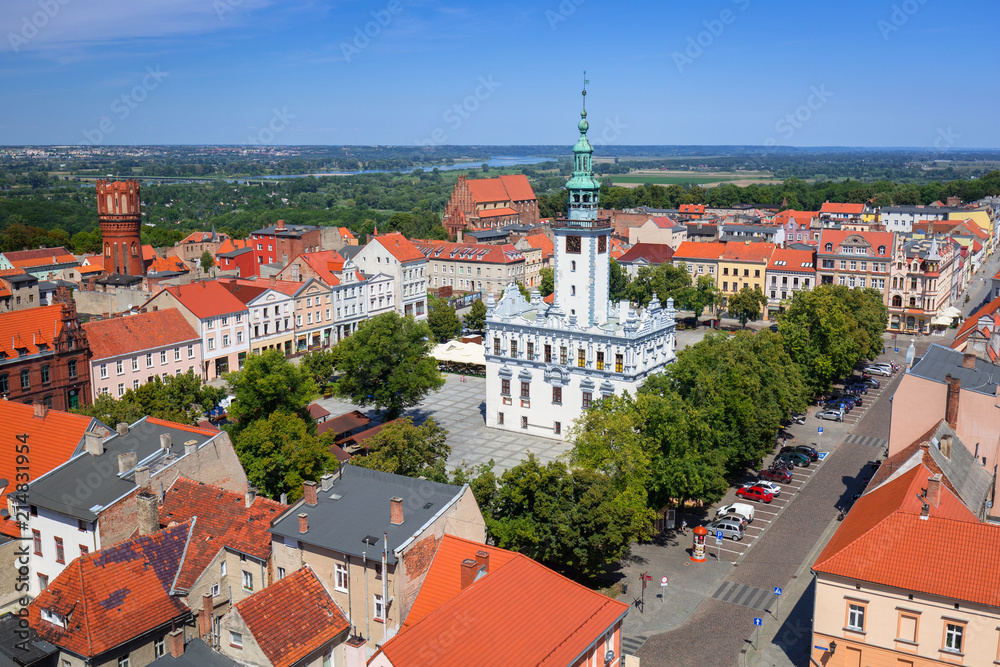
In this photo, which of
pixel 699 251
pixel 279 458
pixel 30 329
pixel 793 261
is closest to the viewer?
pixel 279 458

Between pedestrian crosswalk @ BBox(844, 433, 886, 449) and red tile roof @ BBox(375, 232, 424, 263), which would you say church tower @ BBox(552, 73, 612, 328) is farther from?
red tile roof @ BBox(375, 232, 424, 263)

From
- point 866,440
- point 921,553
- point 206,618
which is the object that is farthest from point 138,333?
point 921,553

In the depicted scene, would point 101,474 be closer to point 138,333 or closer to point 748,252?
point 138,333

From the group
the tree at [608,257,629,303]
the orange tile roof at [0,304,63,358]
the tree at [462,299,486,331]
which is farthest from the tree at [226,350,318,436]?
the tree at [608,257,629,303]

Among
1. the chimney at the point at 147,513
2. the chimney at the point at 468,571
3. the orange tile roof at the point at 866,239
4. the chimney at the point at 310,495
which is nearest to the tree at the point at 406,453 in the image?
the chimney at the point at 310,495

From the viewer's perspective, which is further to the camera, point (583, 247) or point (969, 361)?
point (583, 247)

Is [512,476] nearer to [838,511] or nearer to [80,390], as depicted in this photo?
[838,511]
